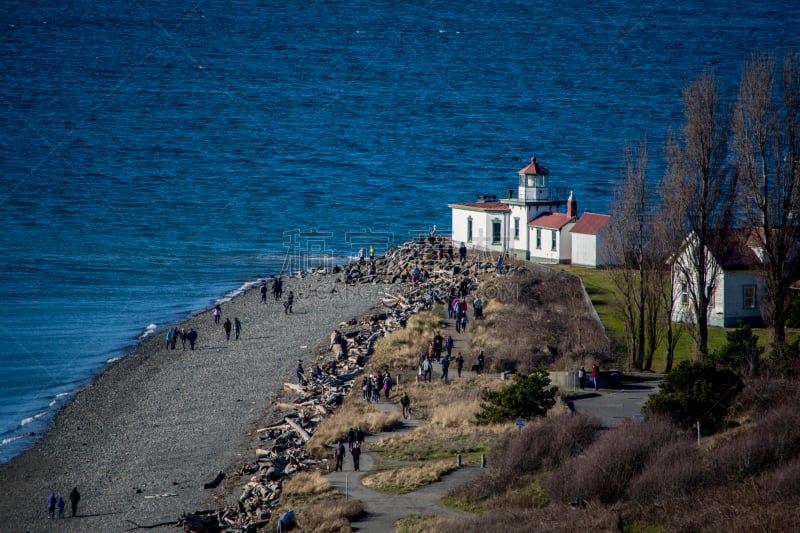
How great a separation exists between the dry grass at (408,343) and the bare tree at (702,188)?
11.8m

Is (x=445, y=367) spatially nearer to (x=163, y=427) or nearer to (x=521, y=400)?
(x=521, y=400)

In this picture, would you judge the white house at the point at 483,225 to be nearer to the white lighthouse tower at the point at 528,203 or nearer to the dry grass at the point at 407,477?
the white lighthouse tower at the point at 528,203

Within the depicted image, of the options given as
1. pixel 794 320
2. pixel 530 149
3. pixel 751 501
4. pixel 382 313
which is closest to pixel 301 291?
pixel 382 313

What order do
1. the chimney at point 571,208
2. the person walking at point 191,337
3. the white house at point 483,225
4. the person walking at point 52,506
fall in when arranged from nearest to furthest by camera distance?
the person walking at point 52,506
the person walking at point 191,337
the chimney at point 571,208
the white house at point 483,225

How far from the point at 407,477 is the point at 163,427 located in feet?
54.2

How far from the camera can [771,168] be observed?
38938mm

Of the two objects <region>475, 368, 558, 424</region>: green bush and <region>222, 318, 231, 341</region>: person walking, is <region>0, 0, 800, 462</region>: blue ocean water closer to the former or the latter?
<region>222, 318, 231, 341</region>: person walking

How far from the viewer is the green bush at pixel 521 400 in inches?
1294

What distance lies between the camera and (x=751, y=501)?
22719 millimetres

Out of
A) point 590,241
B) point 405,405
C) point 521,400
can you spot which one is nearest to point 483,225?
point 590,241

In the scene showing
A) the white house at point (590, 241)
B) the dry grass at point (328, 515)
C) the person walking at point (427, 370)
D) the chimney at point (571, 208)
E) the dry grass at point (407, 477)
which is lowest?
the dry grass at point (328, 515)

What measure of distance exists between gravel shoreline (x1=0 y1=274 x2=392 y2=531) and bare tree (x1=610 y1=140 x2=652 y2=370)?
14849 mm

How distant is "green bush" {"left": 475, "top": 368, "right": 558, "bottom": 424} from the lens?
32.9 metres

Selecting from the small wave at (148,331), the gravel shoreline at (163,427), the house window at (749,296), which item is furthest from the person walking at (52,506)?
the house window at (749,296)
